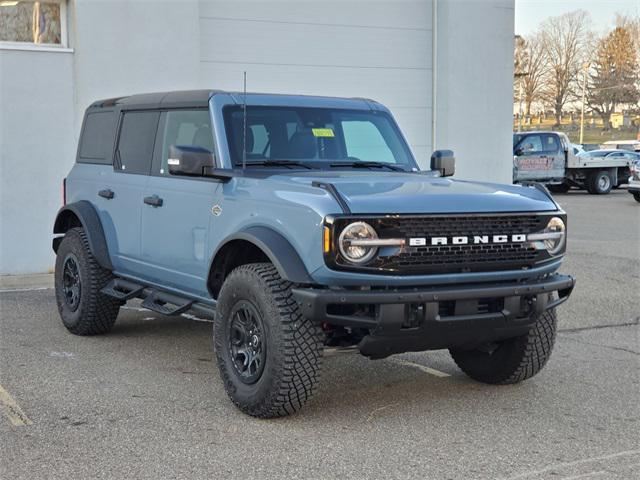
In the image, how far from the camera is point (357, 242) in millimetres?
5070

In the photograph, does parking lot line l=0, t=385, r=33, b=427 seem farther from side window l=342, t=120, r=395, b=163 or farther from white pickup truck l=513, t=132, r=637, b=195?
white pickup truck l=513, t=132, r=637, b=195

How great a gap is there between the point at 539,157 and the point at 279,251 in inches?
903

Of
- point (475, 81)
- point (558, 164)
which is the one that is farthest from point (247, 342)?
point (558, 164)

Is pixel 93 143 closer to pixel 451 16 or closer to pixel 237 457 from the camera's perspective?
pixel 237 457

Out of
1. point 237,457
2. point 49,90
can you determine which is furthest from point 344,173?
point 49,90

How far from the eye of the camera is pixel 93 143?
825cm

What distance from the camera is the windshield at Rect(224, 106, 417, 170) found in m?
6.45

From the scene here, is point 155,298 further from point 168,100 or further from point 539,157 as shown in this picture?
point 539,157

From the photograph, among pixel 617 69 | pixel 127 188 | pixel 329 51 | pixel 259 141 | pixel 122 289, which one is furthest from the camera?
pixel 617 69

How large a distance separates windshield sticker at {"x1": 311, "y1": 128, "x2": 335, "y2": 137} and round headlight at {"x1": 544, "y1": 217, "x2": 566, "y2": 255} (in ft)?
5.86

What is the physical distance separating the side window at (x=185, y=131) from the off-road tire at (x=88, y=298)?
1.11 metres

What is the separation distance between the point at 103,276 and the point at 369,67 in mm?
7122

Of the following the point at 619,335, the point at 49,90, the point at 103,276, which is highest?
the point at 49,90

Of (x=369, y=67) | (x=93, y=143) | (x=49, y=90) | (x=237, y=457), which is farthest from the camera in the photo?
(x=369, y=67)
